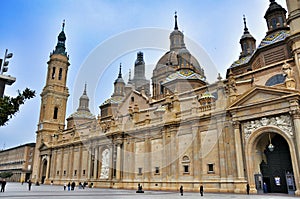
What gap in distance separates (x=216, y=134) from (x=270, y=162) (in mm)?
5394

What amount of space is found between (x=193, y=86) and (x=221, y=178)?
19.0 metres

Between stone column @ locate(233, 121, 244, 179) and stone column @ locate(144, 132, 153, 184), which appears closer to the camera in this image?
stone column @ locate(233, 121, 244, 179)

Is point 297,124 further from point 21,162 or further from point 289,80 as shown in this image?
point 21,162

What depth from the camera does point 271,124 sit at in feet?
70.5

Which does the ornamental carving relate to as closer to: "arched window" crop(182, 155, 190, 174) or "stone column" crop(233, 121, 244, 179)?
"stone column" crop(233, 121, 244, 179)

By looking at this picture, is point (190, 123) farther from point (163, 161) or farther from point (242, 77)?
point (242, 77)

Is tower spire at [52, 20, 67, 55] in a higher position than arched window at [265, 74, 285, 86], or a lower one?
higher

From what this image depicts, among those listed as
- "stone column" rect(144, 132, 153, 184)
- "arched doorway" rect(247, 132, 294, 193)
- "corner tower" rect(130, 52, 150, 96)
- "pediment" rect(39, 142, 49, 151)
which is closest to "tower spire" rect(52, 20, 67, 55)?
"corner tower" rect(130, 52, 150, 96)

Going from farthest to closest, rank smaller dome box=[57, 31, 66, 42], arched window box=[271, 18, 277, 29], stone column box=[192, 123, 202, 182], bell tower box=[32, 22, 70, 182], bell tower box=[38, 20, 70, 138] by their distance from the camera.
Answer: smaller dome box=[57, 31, 66, 42] → bell tower box=[38, 20, 70, 138] → bell tower box=[32, 22, 70, 182] → arched window box=[271, 18, 277, 29] → stone column box=[192, 123, 202, 182]

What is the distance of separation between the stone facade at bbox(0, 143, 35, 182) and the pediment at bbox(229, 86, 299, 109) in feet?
208

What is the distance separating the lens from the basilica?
21.9 metres

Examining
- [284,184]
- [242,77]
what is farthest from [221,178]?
[242,77]

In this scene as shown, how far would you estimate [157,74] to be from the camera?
2071 inches

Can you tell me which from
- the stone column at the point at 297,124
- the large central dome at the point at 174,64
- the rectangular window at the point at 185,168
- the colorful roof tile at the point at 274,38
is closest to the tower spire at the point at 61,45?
the large central dome at the point at 174,64
